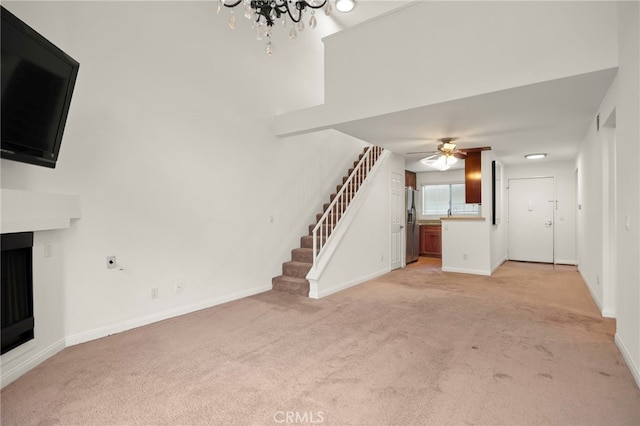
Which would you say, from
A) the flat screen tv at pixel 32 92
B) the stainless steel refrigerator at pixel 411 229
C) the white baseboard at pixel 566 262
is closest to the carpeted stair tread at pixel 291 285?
the flat screen tv at pixel 32 92

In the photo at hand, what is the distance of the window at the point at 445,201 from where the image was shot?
29.7 feet

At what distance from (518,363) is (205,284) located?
3.39 meters

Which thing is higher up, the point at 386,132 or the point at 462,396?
the point at 386,132

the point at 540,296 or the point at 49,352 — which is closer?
the point at 49,352

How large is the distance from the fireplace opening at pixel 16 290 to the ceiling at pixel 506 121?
346 centimetres

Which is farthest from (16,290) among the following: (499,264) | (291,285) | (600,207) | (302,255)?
(499,264)

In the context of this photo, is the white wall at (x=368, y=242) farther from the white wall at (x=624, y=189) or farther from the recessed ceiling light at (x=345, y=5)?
the white wall at (x=624, y=189)

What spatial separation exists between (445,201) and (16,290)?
359 inches

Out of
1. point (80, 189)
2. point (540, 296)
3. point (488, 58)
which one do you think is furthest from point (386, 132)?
point (80, 189)

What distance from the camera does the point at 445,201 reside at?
9.37m

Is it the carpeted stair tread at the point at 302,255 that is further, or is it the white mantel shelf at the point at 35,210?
the carpeted stair tread at the point at 302,255

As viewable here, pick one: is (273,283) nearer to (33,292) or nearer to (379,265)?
(379,265)

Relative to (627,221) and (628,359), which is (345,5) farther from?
(628,359)

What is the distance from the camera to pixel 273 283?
505 centimetres
